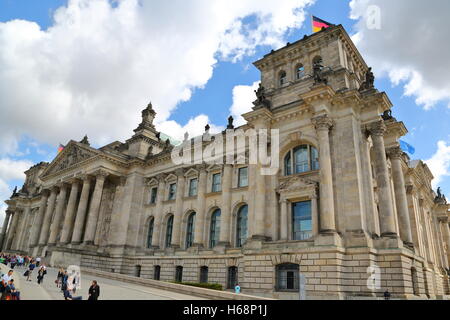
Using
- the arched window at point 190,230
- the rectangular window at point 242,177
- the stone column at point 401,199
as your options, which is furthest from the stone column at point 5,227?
the stone column at point 401,199

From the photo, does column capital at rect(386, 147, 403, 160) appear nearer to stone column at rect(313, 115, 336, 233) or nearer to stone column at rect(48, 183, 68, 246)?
stone column at rect(313, 115, 336, 233)

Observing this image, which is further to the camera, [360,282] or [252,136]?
[252,136]

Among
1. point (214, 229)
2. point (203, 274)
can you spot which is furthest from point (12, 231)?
point (203, 274)

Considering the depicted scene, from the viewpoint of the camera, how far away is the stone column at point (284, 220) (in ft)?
86.7

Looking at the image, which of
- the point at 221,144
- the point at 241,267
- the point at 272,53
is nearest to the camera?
the point at 241,267

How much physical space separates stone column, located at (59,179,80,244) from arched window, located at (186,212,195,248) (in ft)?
52.3

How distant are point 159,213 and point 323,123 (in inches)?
939

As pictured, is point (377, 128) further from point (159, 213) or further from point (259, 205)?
point (159, 213)

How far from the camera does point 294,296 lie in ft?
75.2

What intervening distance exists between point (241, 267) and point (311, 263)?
8.28 meters

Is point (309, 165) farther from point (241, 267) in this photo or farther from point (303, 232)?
point (241, 267)

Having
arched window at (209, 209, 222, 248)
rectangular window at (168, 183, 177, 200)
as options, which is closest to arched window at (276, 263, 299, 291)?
arched window at (209, 209, 222, 248)

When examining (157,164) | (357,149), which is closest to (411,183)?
(357,149)

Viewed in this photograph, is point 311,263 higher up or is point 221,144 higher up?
point 221,144
